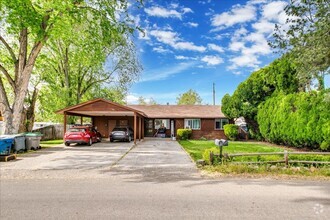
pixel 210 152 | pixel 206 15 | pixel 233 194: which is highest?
pixel 206 15

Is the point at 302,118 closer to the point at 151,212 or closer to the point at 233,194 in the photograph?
the point at 233,194

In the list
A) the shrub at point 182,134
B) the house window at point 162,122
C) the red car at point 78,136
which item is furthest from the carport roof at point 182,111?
the red car at point 78,136

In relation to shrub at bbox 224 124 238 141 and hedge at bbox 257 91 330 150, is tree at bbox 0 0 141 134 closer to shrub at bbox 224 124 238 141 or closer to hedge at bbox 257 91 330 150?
hedge at bbox 257 91 330 150

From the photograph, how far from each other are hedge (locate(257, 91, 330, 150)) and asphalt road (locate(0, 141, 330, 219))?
8643 mm

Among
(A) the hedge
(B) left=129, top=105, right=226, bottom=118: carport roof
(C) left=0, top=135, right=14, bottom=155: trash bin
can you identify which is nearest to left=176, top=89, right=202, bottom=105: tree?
(B) left=129, top=105, right=226, bottom=118: carport roof

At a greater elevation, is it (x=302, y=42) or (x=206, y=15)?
(x=206, y=15)

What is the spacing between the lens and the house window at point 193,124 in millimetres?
31875

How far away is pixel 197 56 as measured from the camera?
1177 inches

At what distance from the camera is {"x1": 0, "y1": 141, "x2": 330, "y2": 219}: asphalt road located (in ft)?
17.3

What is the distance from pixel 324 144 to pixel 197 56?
57.3ft

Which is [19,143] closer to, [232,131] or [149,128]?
[149,128]

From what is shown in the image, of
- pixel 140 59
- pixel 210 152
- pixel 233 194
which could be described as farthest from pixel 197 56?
pixel 233 194

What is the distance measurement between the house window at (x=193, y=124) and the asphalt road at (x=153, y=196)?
72.4ft

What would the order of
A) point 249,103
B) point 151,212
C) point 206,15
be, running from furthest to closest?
point 249,103 < point 206,15 < point 151,212
